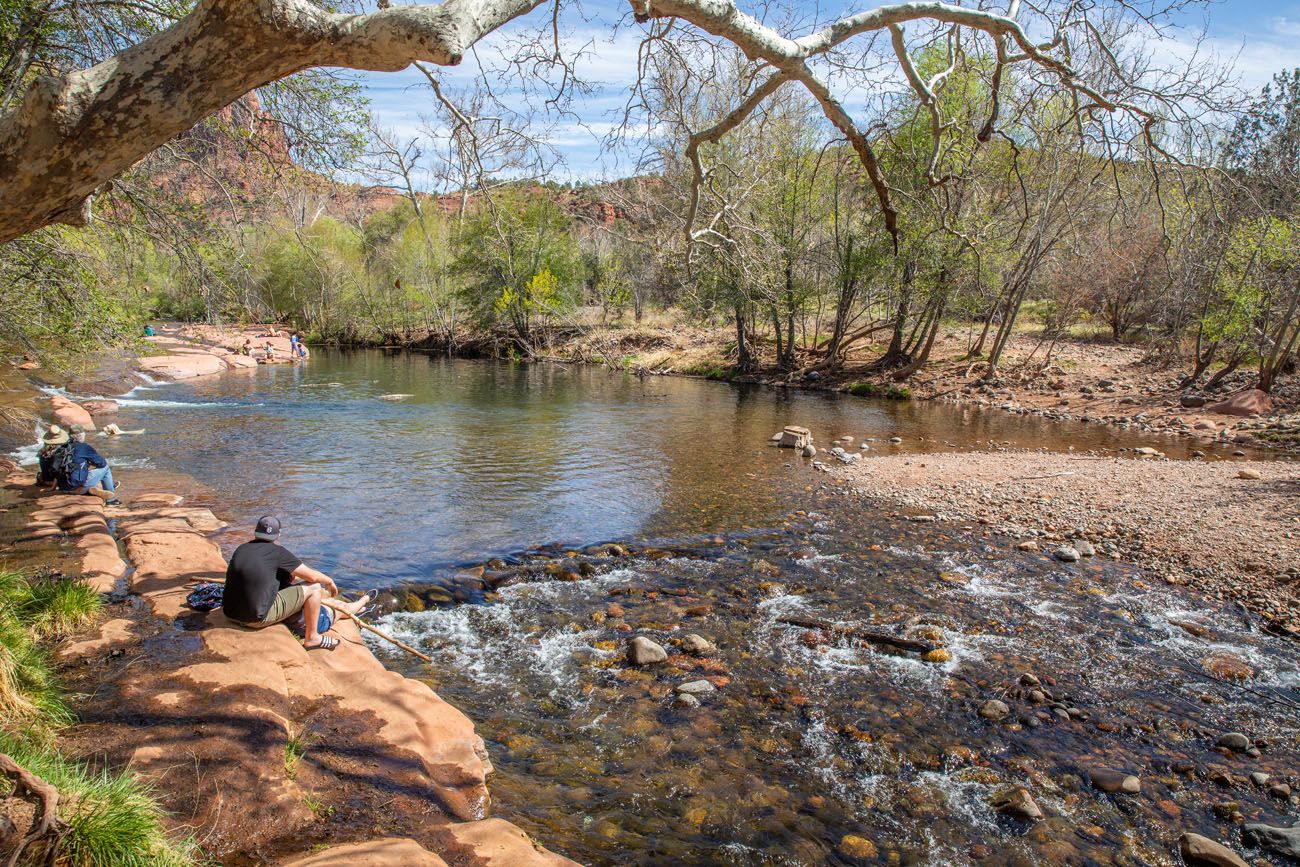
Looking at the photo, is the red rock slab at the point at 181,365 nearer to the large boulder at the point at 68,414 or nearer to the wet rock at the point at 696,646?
the large boulder at the point at 68,414

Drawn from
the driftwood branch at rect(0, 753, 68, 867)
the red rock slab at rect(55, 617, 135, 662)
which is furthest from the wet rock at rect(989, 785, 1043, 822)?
the red rock slab at rect(55, 617, 135, 662)

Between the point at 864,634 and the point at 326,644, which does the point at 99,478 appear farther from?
the point at 864,634

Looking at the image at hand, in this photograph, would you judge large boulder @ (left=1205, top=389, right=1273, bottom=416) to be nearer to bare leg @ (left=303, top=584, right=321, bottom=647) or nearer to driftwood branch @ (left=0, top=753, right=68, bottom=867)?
bare leg @ (left=303, top=584, right=321, bottom=647)

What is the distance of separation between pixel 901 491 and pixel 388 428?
→ 45.6ft

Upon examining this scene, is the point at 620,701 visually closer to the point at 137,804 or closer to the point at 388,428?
the point at 137,804

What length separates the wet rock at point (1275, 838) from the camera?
14.9 ft

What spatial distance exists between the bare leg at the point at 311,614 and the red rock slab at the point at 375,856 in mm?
2973

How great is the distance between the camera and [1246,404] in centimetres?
1916

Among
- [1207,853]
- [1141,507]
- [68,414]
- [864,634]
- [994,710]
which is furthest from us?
[68,414]

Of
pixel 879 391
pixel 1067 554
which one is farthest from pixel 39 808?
pixel 879 391

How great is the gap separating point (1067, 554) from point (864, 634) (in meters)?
4.25

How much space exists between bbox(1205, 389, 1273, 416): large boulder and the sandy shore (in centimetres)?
589

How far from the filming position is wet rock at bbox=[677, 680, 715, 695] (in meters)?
6.39

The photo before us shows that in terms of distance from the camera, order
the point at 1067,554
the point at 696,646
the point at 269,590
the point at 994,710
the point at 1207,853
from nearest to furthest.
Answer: the point at 1207,853, the point at 994,710, the point at 269,590, the point at 696,646, the point at 1067,554
